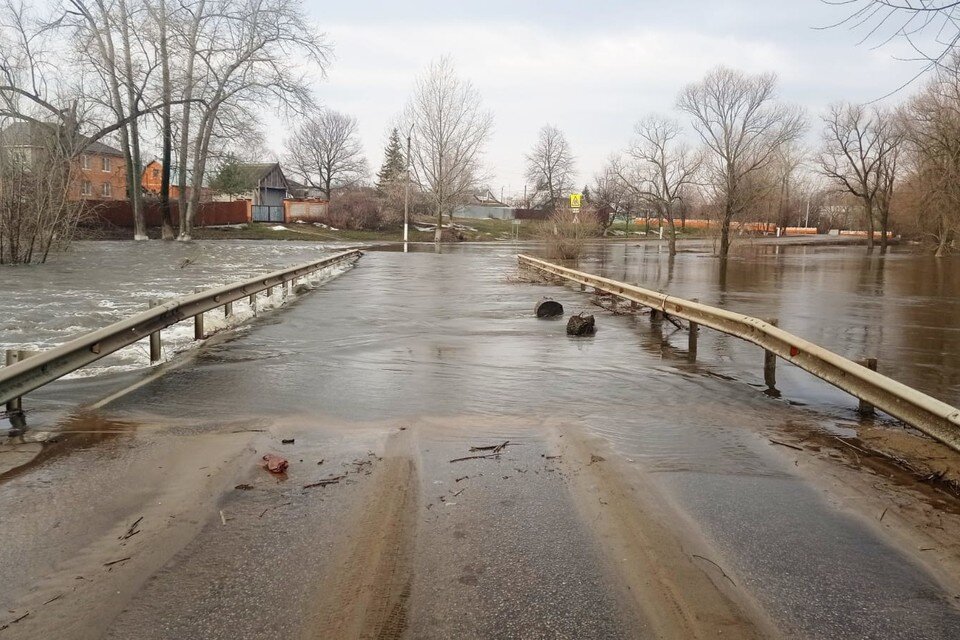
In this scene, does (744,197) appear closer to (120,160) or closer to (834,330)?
(834,330)

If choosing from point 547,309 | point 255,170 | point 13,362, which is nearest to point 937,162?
point 547,309

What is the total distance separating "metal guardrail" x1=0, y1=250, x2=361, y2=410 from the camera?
5323 mm

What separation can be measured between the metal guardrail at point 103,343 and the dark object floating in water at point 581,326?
5.27 metres

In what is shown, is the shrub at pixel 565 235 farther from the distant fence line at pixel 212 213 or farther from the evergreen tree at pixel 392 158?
the evergreen tree at pixel 392 158

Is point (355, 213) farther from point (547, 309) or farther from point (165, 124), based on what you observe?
point (547, 309)

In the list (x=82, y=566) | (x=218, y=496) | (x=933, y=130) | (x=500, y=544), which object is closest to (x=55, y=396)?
(x=218, y=496)

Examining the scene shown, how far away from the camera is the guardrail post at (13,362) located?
5523 millimetres

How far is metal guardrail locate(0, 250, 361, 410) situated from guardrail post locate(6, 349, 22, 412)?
10 mm

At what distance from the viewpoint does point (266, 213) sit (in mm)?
73250

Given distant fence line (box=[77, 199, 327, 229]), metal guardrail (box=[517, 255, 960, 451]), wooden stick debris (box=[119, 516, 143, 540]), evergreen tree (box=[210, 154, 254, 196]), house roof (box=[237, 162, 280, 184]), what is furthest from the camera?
house roof (box=[237, 162, 280, 184])

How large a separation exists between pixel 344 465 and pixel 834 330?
10193 mm

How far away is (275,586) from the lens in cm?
312

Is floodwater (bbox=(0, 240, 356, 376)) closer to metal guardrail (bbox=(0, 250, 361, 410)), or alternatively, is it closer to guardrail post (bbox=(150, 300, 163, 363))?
guardrail post (bbox=(150, 300, 163, 363))

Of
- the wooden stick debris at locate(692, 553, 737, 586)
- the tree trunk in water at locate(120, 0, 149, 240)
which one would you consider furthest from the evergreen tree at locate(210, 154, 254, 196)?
the wooden stick debris at locate(692, 553, 737, 586)
